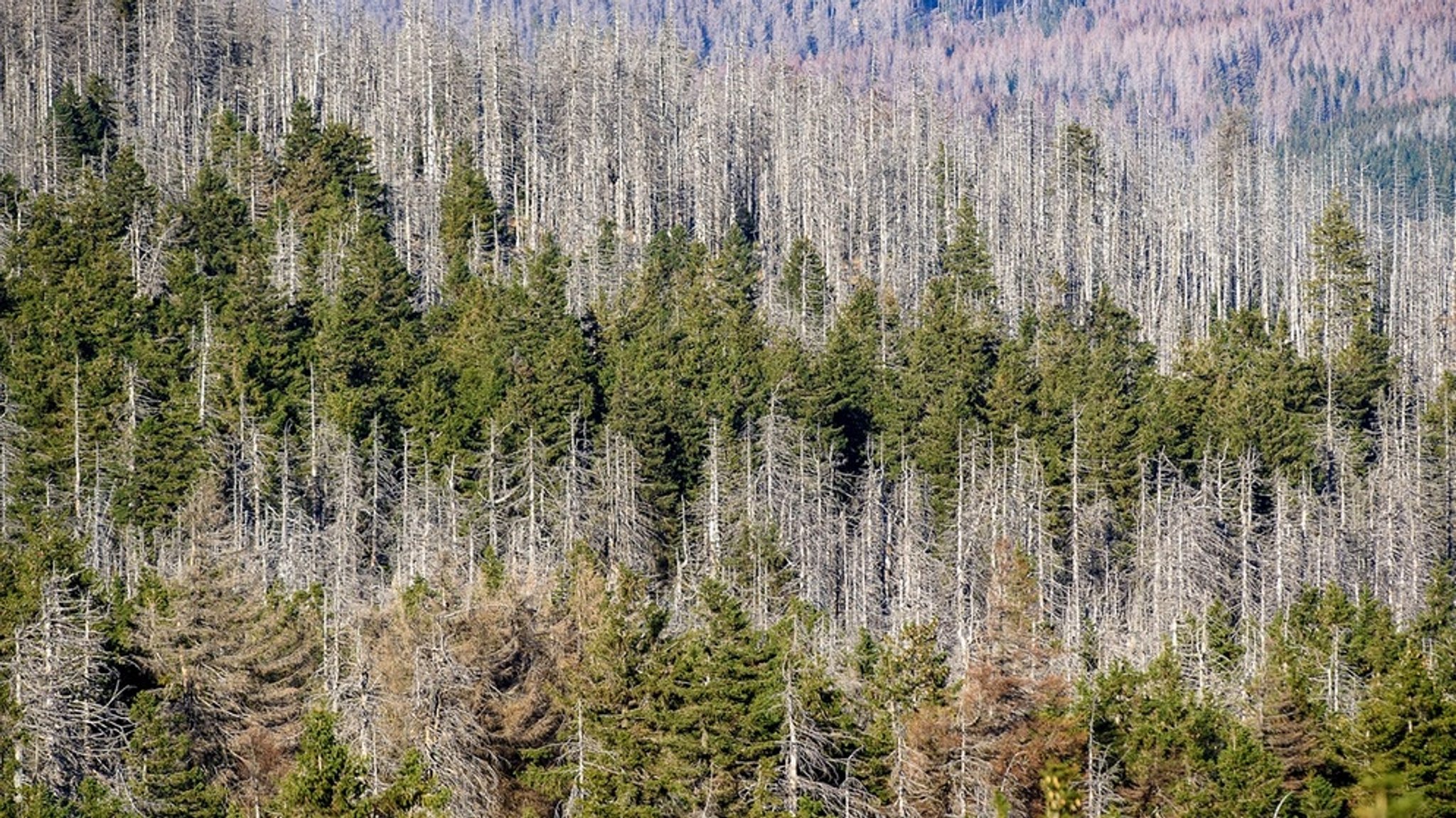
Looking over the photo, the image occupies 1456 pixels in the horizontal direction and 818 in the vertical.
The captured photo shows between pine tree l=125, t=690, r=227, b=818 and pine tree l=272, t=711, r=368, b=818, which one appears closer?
pine tree l=272, t=711, r=368, b=818

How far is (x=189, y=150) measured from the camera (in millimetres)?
102188

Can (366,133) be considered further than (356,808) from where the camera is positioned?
Yes

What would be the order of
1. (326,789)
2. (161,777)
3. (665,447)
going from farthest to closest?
1. (665,447)
2. (161,777)
3. (326,789)

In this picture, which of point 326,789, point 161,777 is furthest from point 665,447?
point 326,789

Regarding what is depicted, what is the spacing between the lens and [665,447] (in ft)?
228

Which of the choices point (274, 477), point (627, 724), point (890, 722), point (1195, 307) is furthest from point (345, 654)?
point (1195, 307)

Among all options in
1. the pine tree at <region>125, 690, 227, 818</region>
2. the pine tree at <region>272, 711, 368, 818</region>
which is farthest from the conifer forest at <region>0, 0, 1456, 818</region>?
the pine tree at <region>125, 690, 227, 818</region>

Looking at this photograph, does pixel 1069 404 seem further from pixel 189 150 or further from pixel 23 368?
pixel 189 150

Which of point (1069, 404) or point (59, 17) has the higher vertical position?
point (59, 17)

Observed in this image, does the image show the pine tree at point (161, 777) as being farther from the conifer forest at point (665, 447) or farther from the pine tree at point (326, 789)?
the pine tree at point (326, 789)

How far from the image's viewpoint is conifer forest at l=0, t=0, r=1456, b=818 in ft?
126

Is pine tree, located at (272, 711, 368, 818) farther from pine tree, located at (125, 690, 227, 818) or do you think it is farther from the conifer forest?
pine tree, located at (125, 690, 227, 818)

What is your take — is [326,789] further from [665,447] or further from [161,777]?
[665,447]

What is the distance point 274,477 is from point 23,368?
30.4 feet
